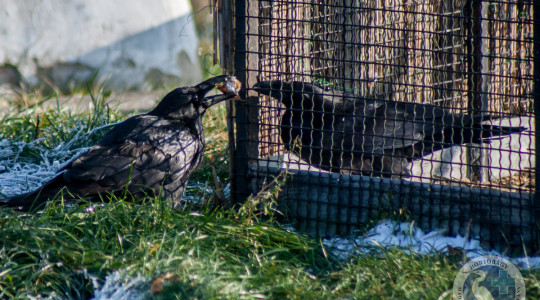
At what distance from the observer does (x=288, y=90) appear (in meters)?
3.95

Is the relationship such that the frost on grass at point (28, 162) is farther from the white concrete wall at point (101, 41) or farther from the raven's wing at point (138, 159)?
the white concrete wall at point (101, 41)

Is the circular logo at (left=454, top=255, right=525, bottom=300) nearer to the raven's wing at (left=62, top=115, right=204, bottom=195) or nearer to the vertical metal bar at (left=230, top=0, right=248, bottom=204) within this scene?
the vertical metal bar at (left=230, top=0, right=248, bottom=204)

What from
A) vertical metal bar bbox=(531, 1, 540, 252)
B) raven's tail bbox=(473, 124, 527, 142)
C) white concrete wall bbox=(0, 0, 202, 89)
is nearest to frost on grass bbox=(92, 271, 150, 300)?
raven's tail bbox=(473, 124, 527, 142)

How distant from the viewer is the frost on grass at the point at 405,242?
3432 millimetres

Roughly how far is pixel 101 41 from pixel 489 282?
6329mm

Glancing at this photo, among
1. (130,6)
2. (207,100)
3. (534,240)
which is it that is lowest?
(534,240)

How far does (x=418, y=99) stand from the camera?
512 cm

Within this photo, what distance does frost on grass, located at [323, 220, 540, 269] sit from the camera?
135 inches

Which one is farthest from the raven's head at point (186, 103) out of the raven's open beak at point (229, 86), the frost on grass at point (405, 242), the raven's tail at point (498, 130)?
the raven's tail at point (498, 130)

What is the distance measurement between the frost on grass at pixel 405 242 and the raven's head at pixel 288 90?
2.88ft

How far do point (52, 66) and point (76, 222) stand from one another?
5.11 metres

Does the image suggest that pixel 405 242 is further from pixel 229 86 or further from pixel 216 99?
pixel 216 99

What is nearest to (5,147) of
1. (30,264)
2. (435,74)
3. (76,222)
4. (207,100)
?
(207,100)

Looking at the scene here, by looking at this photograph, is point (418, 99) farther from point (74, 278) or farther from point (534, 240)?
point (74, 278)
